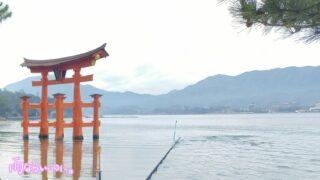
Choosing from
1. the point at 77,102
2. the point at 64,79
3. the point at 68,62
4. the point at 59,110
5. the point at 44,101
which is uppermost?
the point at 68,62

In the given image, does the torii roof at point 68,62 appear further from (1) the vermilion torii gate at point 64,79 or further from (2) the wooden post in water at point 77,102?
(2) the wooden post in water at point 77,102

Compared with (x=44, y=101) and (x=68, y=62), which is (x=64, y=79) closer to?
(x=68, y=62)

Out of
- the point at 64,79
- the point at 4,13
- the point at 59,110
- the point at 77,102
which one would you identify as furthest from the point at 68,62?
the point at 4,13

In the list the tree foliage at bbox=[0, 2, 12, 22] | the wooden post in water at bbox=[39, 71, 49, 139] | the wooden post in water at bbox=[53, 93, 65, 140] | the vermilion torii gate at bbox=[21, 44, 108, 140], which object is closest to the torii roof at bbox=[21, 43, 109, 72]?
the vermilion torii gate at bbox=[21, 44, 108, 140]

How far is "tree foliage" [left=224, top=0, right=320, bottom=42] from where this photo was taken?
211 inches

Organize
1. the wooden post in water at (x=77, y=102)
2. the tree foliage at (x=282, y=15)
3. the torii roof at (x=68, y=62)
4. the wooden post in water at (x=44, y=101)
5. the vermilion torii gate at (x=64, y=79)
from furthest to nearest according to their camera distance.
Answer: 1. the wooden post in water at (x=44, y=101)
2. the wooden post in water at (x=77, y=102)
3. the vermilion torii gate at (x=64, y=79)
4. the torii roof at (x=68, y=62)
5. the tree foliage at (x=282, y=15)

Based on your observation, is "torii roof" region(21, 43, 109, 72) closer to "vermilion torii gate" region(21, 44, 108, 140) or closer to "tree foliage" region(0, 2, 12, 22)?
"vermilion torii gate" region(21, 44, 108, 140)

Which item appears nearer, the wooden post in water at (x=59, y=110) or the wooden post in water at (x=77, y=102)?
the wooden post in water at (x=77, y=102)

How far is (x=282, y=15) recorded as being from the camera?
5.55m

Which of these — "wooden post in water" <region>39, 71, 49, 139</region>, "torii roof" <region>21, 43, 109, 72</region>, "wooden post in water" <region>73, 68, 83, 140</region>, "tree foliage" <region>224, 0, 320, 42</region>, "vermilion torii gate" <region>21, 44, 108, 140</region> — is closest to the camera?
"tree foliage" <region>224, 0, 320, 42</region>

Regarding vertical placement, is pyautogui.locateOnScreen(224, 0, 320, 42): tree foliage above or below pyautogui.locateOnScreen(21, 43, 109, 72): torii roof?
below

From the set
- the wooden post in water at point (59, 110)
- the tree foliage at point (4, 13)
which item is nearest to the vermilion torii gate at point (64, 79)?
the wooden post in water at point (59, 110)

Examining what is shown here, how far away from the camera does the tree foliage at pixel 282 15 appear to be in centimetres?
537

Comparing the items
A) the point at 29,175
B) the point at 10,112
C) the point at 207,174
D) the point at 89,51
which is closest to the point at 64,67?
the point at 89,51
